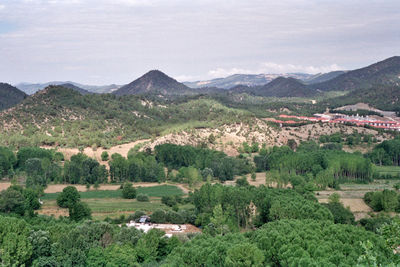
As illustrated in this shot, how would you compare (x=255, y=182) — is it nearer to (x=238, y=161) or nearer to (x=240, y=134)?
(x=238, y=161)

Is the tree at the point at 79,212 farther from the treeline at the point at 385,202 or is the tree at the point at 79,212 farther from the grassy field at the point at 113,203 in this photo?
the treeline at the point at 385,202

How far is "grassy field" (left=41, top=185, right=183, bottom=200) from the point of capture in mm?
64812

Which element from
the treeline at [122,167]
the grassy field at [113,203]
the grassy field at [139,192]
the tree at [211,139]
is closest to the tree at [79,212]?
the grassy field at [113,203]

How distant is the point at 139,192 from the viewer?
68562 mm

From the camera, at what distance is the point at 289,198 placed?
161 ft

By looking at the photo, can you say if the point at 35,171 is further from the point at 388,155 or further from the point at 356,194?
the point at 388,155

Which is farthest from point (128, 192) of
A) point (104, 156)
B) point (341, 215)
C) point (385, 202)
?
point (385, 202)

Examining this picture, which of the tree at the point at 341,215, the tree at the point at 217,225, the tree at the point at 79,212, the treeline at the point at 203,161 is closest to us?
the tree at the point at 217,225

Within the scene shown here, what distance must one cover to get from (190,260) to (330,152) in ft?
215

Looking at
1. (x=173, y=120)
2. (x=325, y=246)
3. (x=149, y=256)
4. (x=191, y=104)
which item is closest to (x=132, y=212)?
(x=149, y=256)

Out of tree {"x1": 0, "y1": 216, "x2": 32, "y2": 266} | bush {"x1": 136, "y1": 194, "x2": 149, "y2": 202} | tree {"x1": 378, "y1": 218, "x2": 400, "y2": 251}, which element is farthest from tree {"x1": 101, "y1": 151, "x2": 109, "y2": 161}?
tree {"x1": 378, "y1": 218, "x2": 400, "y2": 251}

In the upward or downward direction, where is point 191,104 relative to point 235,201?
upward

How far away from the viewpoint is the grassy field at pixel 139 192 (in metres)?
64.8

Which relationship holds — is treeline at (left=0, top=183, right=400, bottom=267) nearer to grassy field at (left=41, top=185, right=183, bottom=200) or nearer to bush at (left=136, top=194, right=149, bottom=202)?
bush at (left=136, top=194, right=149, bottom=202)
